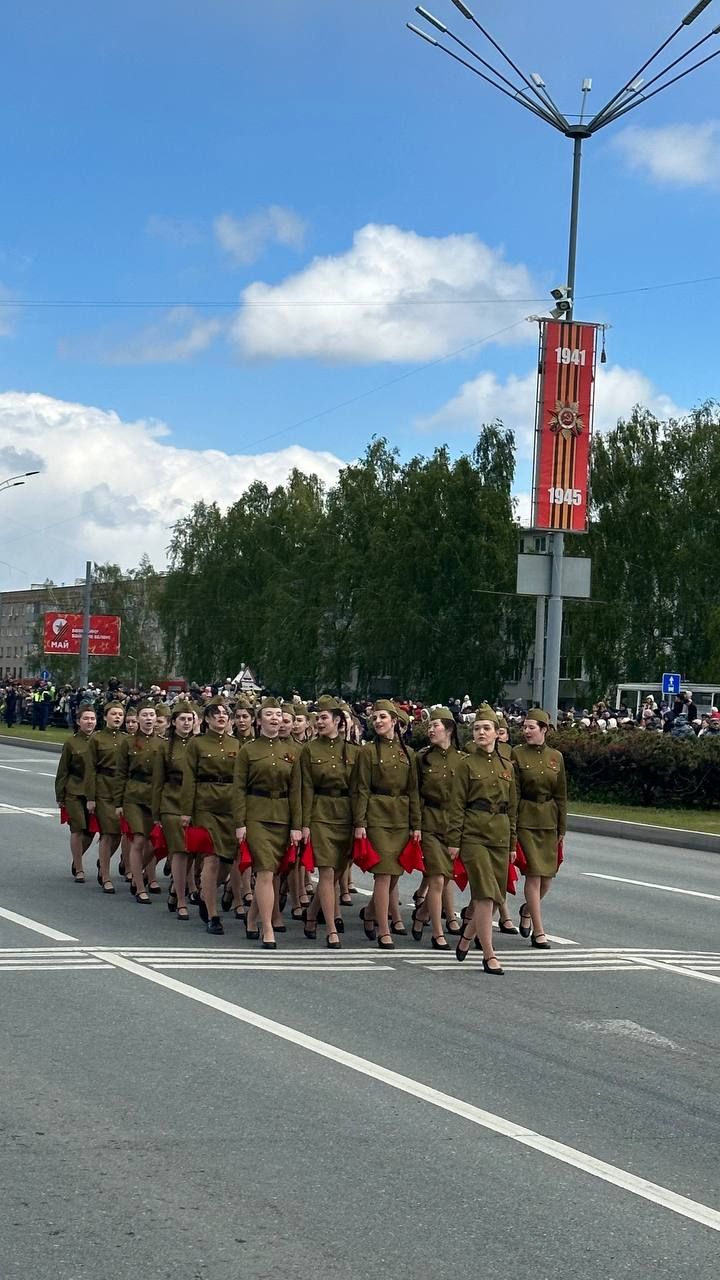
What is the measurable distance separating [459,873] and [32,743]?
120 ft

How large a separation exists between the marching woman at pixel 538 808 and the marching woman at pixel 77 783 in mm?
4295

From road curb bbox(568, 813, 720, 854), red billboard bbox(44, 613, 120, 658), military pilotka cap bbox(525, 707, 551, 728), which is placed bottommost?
road curb bbox(568, 813, 720, 854)

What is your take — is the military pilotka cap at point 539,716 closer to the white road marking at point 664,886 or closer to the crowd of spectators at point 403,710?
the crowd of spectators at point 403,710

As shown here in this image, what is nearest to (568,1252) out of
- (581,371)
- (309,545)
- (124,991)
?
(124,991)

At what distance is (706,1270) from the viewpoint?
4.81 meters

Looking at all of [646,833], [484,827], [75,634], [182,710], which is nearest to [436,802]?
[484,827]

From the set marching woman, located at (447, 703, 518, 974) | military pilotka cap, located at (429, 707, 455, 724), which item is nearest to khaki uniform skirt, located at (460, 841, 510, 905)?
marching woman, located at (447, 703, 518, 974)

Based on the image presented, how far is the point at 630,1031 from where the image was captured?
27.4 ft

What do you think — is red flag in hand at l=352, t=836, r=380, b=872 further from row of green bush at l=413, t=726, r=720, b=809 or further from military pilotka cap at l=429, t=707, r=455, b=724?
row of green bush at l=413, t=726, r=720, b=809

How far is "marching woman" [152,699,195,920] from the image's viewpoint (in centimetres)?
1232

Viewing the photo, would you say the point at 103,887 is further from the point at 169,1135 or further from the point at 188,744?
the point at 169,1135

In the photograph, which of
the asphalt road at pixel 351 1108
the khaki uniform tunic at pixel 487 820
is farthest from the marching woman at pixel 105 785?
the khaki uniform tunic at pixel 487 820

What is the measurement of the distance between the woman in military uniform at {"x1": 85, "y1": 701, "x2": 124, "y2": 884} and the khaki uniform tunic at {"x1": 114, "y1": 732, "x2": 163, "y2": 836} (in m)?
0.09

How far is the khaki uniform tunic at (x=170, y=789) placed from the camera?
12.4 metres
